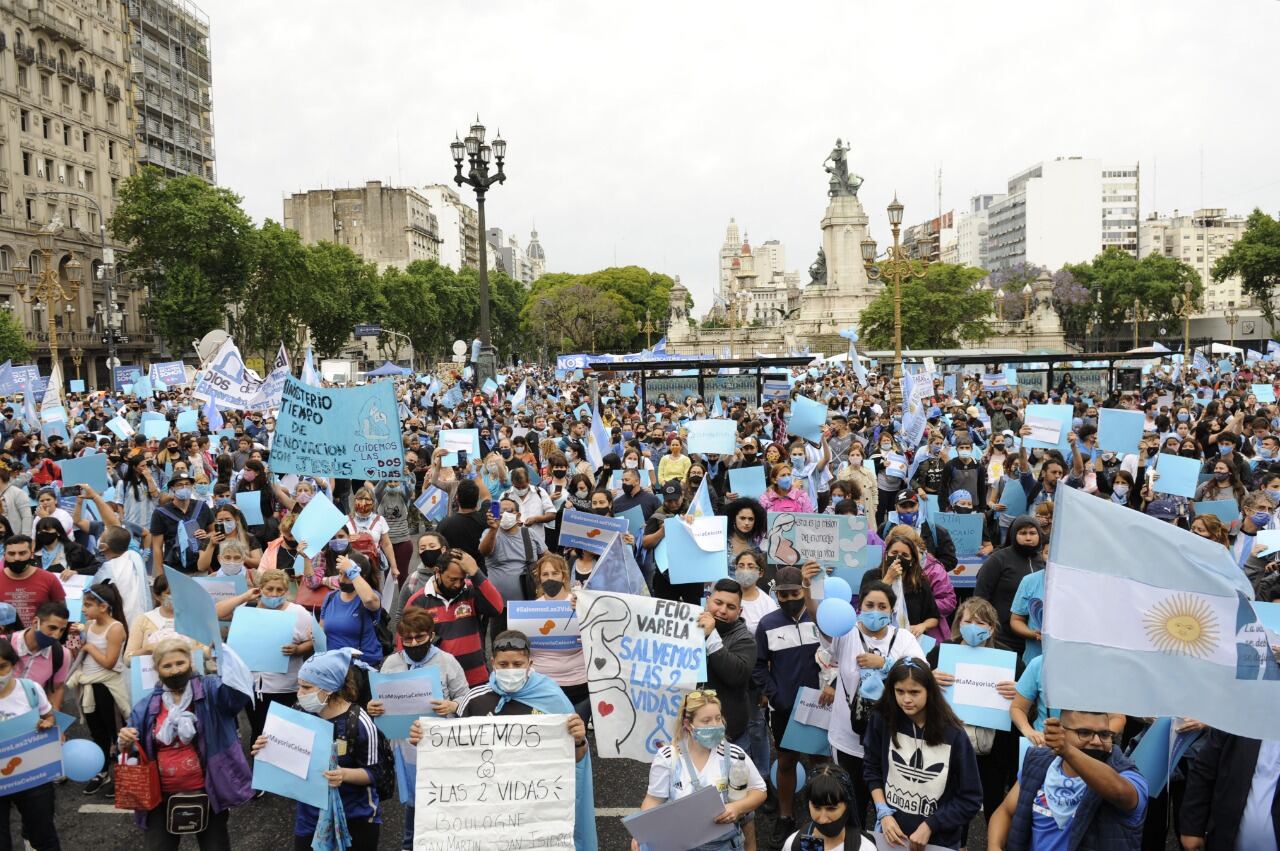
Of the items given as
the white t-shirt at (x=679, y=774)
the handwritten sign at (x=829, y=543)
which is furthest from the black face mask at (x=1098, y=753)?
the handwritten sign at (x=829, y=543)

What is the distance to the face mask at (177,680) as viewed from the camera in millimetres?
4676

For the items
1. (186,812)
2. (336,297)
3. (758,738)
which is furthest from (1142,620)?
(336,297)

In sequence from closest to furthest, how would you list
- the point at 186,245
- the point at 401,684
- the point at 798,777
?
1. the point at 401,684
2. the point at 798,777
3. the point at 186,245

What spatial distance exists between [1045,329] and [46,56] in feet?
194

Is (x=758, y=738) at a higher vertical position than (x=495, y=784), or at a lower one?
lower

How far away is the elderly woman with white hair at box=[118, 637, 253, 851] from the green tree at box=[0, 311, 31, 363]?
42.9 meters

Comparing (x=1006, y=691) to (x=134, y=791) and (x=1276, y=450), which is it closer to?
(x=134, y=791)

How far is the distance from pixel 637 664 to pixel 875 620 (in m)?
1.22

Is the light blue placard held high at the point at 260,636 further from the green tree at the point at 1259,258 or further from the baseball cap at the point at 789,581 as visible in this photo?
the green tree at the point at 1259,258

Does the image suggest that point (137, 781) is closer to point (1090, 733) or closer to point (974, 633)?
point (974, 633)

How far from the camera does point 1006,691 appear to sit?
4.87 m

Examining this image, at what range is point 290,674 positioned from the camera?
19.5 ft

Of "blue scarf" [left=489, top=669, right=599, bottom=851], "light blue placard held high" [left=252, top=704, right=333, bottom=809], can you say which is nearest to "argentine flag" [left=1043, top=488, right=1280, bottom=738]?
"blue scarf" [left=489, top=669, right=599, bottom=851]

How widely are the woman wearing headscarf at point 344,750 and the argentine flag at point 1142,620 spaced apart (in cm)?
288
